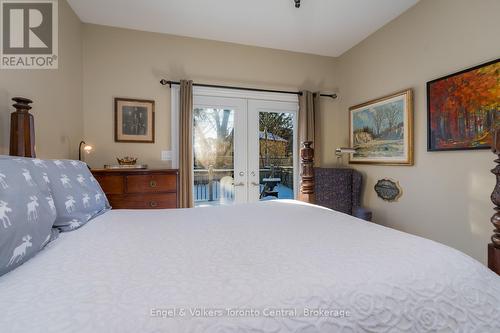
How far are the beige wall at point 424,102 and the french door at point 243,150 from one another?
1.11 metres

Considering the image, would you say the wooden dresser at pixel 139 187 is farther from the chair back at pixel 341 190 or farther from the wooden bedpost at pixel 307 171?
the chair back at pixel 341 190

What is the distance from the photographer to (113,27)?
281cm

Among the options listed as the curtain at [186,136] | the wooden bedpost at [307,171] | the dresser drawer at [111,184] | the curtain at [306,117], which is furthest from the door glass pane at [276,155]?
the dresser drawer at [111,184]

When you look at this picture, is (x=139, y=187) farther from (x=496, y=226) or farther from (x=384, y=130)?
(x=384, y=130)

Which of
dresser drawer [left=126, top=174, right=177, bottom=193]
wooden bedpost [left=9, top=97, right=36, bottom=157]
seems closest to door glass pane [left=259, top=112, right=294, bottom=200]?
dresser drawer [left=126, top=174, right=177, bottom=193]

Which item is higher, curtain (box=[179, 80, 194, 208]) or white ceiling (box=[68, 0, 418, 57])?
white ceiling (box=[68, 0, 418, 57])

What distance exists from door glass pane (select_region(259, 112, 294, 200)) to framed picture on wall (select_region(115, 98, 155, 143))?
58.0 inches

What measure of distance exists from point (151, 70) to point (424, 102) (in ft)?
10.1

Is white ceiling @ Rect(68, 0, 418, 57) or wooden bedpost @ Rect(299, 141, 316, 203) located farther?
white ceiling @ Rect(68, 0, 418, 57)

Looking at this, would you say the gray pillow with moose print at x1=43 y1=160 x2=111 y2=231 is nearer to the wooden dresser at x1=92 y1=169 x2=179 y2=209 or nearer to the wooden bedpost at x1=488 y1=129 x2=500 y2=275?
the wooden dresser at x1=92 y1=169 x2=179 y2=209

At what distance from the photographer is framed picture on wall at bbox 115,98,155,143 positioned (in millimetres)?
2828

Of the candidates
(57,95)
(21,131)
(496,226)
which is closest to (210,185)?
(57,95)

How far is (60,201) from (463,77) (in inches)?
118

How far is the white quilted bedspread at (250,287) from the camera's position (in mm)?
490
